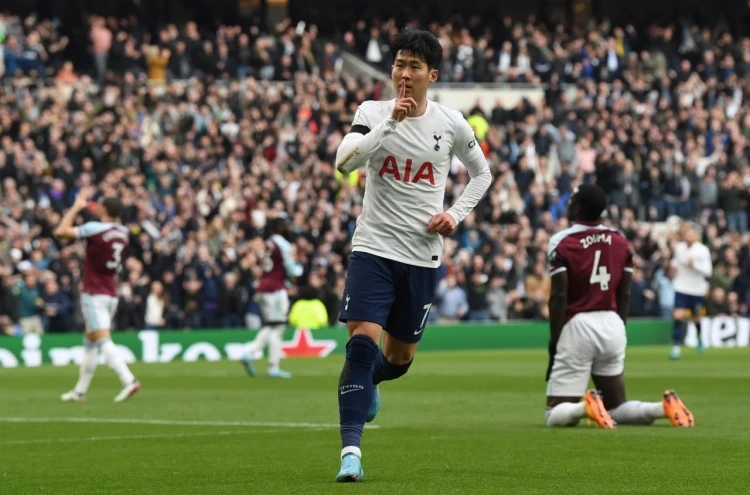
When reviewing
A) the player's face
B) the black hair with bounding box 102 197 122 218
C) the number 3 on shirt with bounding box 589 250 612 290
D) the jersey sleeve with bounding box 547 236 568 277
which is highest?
the player's face

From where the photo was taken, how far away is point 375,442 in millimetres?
11672

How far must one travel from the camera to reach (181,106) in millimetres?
33688

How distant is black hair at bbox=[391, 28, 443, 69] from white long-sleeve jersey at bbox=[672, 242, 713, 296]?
1860cm

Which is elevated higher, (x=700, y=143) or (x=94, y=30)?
(x=94, y=30)

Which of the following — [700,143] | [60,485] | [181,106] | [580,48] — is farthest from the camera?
[580,48]

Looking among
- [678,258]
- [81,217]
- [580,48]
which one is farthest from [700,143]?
[81,217]

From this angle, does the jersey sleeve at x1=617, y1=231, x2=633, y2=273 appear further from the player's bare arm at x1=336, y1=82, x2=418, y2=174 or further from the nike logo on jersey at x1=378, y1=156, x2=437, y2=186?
the player's bare arm at x1=336, y1=82, x2=418, y2=174

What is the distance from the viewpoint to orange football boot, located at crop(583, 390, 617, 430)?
1227 centimetres

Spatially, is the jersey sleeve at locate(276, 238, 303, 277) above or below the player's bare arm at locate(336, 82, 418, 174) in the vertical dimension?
below

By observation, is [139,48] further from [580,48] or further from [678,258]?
[678,258]

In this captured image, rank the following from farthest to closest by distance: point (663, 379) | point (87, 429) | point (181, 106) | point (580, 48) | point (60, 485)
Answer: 1. point (580, 48)
2. point (181, 106)
3. point (663, 379)
4. point (87, 429)
5. point (60, 485)

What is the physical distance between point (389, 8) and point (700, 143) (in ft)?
34.1

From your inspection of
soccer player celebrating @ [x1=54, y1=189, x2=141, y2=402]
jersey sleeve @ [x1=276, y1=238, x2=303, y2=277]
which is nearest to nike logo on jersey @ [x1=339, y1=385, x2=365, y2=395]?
soccer player celebrating @ [x1=54, y1=189, x2=141, y2=402]

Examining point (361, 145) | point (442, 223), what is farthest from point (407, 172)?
point (361, 145)
